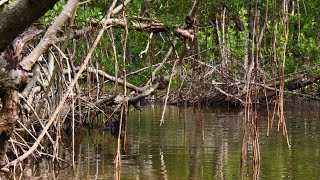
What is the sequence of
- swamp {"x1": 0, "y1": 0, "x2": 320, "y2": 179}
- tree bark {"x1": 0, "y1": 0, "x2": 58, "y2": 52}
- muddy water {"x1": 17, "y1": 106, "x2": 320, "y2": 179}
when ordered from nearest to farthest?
tree bark {"x1": 0, "y1": 0, "x2": 58, "y2": 52} < swamp {"x1": 0, "y1": 0, "x2": 320, "y2": 179} < muddy water {"x1": 17, "y1": 106, "x2": 320, "y2": 179}

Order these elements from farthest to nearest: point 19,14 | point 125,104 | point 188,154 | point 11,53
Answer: point 188,154 < point 11,53 < point 125,104 < point 19,14

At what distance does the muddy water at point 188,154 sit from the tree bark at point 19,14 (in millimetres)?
1934

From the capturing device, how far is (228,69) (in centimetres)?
1877

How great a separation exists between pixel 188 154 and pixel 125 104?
571cm

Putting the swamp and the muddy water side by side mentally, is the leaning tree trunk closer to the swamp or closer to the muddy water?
the swamp

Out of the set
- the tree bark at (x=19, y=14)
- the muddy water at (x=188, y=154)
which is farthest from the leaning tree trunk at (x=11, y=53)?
the muddy water at (x=188, y=154)

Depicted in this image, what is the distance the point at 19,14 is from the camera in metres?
2.91

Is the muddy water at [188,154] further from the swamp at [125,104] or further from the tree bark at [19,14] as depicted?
the tree bark at [19,14]

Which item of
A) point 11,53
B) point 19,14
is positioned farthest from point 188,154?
point 19,14

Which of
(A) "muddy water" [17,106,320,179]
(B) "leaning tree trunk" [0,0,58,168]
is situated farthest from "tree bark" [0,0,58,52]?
(A) "muddy water" [17,106,320,179]

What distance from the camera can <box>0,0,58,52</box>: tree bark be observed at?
285 centimetres

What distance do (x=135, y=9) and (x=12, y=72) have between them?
4596 mm

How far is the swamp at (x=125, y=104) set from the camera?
153 inches

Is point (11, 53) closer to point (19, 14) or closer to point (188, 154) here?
point (19, 14)
